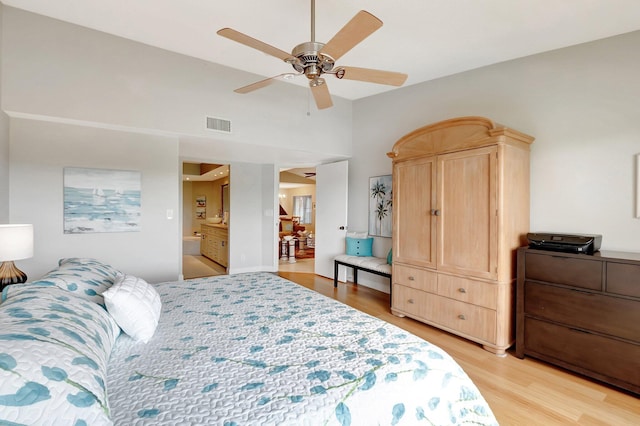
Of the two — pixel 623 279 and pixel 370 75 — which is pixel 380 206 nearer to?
pixel 370 75

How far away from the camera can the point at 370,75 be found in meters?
2.19

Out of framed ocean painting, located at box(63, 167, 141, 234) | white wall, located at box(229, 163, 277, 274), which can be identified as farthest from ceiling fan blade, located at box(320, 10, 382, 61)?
white wall, located at box(229, 163, 277, 274)

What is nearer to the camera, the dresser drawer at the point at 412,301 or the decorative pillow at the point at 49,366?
the decorative pillow at the point at 49,366

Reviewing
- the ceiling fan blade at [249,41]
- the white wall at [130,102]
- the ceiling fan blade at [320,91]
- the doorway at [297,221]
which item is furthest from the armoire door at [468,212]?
the doorway at [297,221]

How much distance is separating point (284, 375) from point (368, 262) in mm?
3201

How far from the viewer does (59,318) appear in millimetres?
1028

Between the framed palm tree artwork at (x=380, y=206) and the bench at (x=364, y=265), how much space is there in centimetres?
43

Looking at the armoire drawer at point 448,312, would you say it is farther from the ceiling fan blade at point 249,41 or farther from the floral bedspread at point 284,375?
the ceiling fan blade at point 249,41

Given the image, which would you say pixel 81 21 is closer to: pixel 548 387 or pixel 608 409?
pixel 548 387

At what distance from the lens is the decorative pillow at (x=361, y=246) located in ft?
15.3

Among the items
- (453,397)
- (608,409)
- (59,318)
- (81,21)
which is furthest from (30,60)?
(608,409)

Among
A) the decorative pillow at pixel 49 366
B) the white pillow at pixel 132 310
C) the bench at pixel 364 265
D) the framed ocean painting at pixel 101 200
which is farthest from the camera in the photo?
the bench at pixel 364 265

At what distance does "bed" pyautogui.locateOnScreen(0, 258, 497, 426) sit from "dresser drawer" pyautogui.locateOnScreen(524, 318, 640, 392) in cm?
149

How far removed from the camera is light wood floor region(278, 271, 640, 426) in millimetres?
1907
